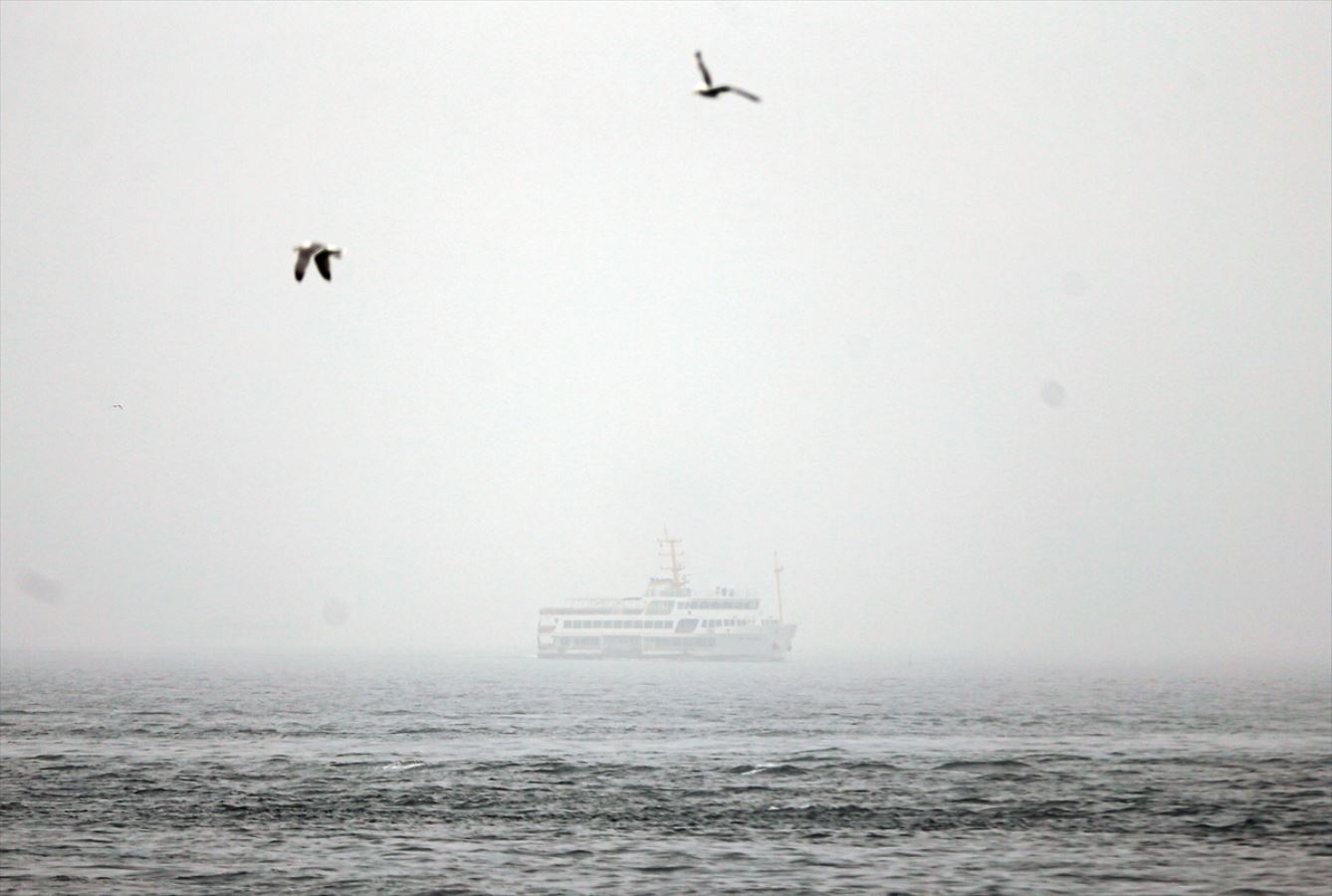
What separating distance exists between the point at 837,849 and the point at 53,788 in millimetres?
26509

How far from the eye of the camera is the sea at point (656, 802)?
33.5 metres

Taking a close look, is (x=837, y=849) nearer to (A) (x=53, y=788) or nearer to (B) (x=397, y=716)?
(A) (x=53, y=788)

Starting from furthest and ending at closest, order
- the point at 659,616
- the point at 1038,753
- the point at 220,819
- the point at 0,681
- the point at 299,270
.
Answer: the point at 659,616 → the point at 0,681 → the point at 1038,753 → the point at 220,819 → the point at 299,270

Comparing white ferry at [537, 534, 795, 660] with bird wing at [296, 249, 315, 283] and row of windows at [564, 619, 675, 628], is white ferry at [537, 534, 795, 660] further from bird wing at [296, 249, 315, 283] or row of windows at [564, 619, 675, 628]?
bird wing at [296, 249, 315, 283]

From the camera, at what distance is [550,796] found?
45.9 meters

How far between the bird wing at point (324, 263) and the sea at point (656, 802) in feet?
59.8

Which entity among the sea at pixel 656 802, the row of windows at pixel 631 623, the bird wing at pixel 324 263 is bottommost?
the sea at pixel 656 802

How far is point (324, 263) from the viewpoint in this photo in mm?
18109

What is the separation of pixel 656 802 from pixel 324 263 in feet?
99.5

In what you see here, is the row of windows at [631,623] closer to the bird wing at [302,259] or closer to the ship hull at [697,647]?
the ship hull at [697,647]

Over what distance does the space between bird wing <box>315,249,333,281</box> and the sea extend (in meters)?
18.2

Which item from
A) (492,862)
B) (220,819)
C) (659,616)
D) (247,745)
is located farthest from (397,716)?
(659,616)

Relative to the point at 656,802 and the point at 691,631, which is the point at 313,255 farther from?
the point at 691,631

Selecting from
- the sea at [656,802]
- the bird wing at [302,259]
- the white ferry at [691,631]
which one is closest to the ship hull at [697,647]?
the white ferry at [691,631]
